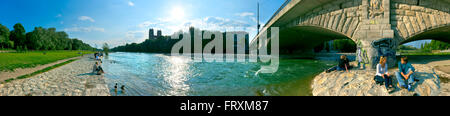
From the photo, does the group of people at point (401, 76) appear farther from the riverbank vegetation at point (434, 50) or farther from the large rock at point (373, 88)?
the riverbank vegetation at point (434, 50)

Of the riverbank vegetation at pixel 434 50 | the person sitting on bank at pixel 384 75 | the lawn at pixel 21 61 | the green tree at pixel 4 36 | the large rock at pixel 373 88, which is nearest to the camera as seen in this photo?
the large rock at pixel 373 88

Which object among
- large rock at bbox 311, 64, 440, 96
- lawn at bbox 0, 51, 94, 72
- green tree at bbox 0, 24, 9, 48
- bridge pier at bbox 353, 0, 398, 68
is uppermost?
green tree at bbox 0, 24, 9, 48

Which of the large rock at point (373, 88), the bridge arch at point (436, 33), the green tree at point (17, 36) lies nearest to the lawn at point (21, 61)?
the large rock at point (373, 88)

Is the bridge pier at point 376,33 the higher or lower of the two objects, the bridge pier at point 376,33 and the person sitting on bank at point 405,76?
the higher

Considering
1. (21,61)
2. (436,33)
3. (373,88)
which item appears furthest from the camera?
(21,61)

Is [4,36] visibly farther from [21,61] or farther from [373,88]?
[373,88]

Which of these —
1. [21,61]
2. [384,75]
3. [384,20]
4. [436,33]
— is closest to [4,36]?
[21,61]

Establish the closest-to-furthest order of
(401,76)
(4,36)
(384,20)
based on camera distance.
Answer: (401,76), (384,20), (4,36)

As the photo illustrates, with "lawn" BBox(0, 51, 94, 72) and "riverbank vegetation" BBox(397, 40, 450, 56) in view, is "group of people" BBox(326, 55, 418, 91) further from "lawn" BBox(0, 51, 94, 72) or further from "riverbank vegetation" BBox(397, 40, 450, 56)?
"riverbank vegetation" BBox(397, 40, 450, 56)

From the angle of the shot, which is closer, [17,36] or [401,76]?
[401,76]

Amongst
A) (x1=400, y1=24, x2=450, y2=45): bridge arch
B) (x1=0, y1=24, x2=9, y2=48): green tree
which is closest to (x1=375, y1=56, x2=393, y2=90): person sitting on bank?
(x1=400, y1=24, x2=450, y2=45): bridge arch
